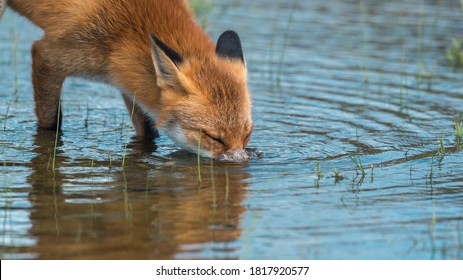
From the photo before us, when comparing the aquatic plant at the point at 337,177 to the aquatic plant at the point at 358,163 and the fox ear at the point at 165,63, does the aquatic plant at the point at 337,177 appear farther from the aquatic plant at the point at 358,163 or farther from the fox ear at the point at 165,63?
the fox ear at the point at 165,63

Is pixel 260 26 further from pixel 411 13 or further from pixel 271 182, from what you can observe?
pixel 271 182

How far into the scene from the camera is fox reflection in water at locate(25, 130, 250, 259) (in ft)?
17.5

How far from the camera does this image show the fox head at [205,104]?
734 centimetres

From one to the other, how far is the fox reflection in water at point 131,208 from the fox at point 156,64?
374mm

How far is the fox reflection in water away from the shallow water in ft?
0.05

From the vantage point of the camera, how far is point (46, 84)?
8.56 m

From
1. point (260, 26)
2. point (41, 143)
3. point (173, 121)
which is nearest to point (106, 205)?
point (173, 121)

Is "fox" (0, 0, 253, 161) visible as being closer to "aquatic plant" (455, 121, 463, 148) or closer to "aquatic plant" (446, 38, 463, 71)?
"aquatic plant" (455, 121, 463, 148)

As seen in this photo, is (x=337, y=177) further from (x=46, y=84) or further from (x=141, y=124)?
(x=46, y=84)

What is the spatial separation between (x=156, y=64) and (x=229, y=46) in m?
0.90

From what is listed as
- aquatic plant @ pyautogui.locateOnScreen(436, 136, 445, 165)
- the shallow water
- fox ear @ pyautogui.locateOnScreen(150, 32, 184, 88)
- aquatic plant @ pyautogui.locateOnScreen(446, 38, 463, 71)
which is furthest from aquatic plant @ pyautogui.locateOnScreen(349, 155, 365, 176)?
aquatic plant @ pyautogui.locateOnScreen(446, 38, 463, 71)

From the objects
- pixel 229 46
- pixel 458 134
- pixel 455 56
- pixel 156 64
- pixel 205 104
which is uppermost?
pixel 229 46

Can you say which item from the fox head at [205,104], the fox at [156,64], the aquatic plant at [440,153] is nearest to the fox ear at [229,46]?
the fox at [156,64]

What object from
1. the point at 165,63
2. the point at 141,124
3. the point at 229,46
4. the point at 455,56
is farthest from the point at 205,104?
the point at 455,56
